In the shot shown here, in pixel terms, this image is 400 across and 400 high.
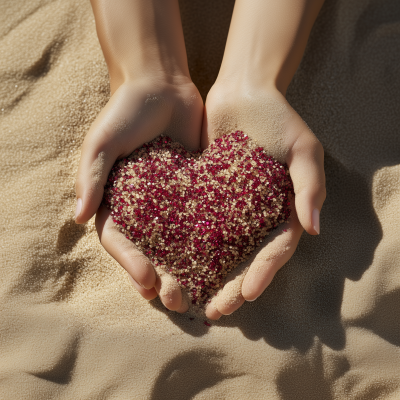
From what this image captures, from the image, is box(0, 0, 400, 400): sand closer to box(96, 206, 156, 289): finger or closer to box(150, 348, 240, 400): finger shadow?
box(150, 348, 240, 400): finger shadow

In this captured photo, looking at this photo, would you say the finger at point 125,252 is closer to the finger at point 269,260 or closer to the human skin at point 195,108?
the human skin at point 195,108

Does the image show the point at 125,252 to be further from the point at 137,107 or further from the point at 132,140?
the point at 137,107

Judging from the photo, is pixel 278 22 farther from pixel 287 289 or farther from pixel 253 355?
pixel 253 355

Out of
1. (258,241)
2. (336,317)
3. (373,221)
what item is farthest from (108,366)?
(373,221)

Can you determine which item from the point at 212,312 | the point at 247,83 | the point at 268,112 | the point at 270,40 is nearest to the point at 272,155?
the point at 268,112

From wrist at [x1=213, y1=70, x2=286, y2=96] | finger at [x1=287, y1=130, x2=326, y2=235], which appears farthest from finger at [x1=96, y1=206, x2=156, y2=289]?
wrist at [x1=213, y1=70, x2=286, y2=96]

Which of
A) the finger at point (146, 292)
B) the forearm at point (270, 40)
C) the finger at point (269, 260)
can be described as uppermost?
the forearm at point (270, 40)

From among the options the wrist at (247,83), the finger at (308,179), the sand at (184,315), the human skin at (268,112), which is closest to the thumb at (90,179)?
the sand at (184,315)

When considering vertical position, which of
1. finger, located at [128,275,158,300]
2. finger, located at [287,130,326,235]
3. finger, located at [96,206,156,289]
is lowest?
finger, located at [128,275,158,300]
